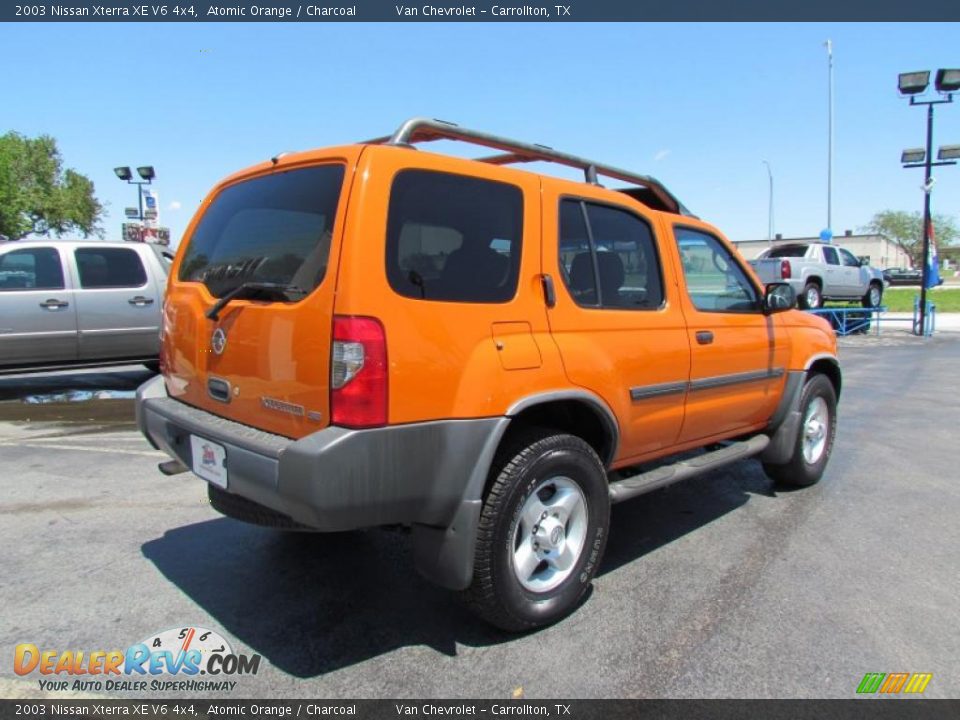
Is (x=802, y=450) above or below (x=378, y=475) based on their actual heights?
Result: below

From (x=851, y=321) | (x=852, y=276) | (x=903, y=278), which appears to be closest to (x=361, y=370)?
(x=852, y=276)

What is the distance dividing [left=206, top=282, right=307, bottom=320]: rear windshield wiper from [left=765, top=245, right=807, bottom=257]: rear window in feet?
55.0

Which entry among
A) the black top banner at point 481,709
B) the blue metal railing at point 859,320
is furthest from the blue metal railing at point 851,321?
the black top banner at point 481,709

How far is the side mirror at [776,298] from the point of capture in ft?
14.6

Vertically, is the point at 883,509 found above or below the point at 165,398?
below

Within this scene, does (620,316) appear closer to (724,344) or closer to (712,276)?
(724,344)

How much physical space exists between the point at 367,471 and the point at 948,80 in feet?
65.7

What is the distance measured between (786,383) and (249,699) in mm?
3871

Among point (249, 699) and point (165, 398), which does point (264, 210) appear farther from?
point (249, 699)

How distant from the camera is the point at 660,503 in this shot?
15.6 ft

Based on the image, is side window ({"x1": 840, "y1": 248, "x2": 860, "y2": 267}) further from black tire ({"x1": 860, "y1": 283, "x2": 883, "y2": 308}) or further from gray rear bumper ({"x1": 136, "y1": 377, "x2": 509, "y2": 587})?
gray rear bumper ({"x1": 136, "y1": 377, "x2": 509, "y2": 587})

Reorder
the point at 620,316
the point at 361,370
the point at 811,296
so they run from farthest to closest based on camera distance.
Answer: the point at 811,296
the point at 620,316
the point at 361,370

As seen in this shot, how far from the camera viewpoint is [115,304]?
8.62 m

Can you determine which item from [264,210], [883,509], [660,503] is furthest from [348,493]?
[883,509]
